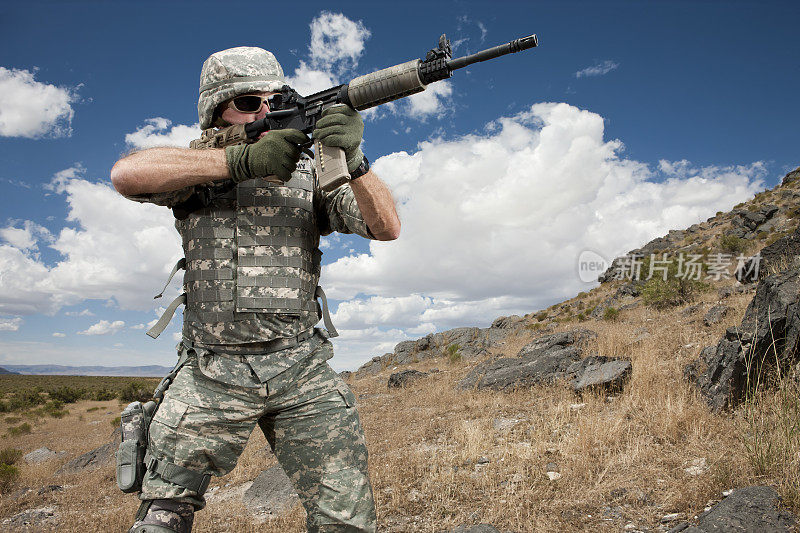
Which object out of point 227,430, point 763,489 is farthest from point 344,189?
point 763,489

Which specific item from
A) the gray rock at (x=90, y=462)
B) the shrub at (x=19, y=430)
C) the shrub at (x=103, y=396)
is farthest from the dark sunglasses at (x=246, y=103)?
the shrub at (x=103, y=396)

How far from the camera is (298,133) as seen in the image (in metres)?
2.54

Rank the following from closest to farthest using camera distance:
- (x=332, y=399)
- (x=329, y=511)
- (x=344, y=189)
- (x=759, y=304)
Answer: (x=329, y=511) < (x=332, y=399) < (x=344, y=189) < (x=759, y=304)

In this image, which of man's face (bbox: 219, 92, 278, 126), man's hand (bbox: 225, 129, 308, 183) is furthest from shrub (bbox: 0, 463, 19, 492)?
man's hand (bbox: 225, 129, 308, 183)

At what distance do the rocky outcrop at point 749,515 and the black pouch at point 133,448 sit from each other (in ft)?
10.6

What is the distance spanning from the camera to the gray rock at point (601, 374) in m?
7.00

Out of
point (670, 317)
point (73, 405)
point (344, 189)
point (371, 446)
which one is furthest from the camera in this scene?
point (73, 405)

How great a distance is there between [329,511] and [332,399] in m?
0.55

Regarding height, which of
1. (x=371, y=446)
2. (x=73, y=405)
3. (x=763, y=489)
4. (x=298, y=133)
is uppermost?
(x=298, y=133)

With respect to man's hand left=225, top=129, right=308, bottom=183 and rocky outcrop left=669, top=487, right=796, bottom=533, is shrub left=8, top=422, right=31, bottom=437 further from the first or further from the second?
rocky outcrop left=669, top=487, right=796, bottom=533

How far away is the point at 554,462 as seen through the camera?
4.88 metres

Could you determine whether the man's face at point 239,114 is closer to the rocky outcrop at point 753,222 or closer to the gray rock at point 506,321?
the gray rock at point 506,321

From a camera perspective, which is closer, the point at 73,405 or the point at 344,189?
the point at 344,189

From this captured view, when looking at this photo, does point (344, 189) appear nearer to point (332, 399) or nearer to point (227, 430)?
point (332, 399)
